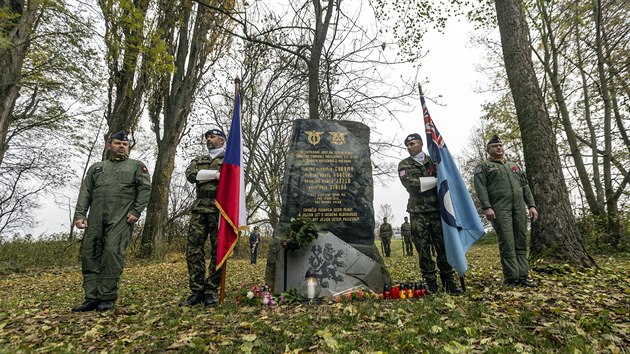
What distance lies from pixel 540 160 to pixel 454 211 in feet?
8.31

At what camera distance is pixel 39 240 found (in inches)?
609

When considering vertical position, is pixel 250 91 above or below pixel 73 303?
above

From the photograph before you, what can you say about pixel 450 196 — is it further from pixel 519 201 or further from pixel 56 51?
pixel 56 51

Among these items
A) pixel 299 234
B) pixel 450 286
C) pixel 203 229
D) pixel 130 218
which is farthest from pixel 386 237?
pixel 130 218

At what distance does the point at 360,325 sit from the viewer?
2.99m

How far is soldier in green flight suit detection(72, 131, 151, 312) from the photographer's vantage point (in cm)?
394

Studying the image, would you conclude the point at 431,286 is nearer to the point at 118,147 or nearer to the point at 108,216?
the point at 108,216

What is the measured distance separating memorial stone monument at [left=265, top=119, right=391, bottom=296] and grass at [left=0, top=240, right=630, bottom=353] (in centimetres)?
56

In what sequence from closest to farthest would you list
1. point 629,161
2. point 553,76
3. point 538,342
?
point 538,342 < point 553,76 < point 629,161

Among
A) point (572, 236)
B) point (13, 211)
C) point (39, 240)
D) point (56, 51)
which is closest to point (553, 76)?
point (572, 236)

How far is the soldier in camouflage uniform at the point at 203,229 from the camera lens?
4188mm

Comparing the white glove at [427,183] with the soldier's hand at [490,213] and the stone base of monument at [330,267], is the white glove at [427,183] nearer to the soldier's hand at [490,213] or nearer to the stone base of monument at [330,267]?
the soldier's hand at [490,213]

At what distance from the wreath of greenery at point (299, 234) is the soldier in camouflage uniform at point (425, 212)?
1.34 m

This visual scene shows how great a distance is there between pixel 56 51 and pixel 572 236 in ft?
42.7
